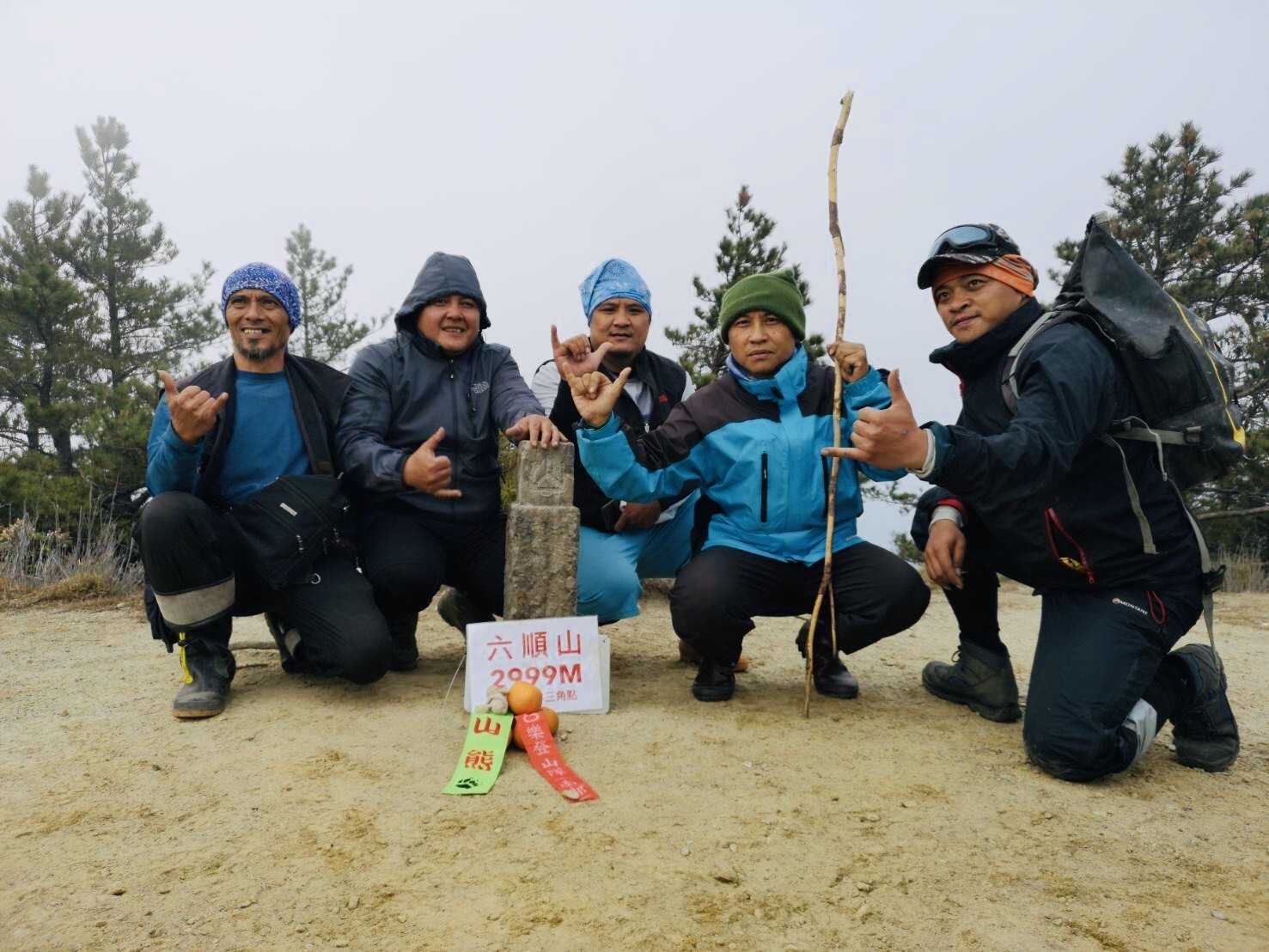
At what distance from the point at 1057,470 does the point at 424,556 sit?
98.0 inches

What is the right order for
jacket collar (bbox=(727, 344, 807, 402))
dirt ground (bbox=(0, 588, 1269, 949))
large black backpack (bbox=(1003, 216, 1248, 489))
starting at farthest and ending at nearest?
jacket collar (bbox=(727, 344, 807, 402)) < large black backpack (bbox=(1003, 216, 1248, 489)) < dirt ground (bbox=(0, 588, 1269, 949))

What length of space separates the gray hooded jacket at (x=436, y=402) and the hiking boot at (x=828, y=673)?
1.57 metres

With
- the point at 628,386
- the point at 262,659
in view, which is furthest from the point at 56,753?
the point at 628,386

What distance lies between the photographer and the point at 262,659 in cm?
421

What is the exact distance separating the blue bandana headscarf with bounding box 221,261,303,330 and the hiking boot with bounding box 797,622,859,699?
2615 millimetres

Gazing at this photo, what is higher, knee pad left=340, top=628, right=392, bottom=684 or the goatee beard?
the goatee beard

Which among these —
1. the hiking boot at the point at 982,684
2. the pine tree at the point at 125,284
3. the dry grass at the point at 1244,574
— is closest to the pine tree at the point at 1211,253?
the dry grass at the point at 1244,574

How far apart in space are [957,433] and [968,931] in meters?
1.27

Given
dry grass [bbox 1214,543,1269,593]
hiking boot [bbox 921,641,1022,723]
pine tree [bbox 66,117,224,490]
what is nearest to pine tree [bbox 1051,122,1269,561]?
dry grass [bbox 1214,543,1269,593]

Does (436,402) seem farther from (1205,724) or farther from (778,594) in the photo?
(1205,724)

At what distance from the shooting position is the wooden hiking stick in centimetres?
324

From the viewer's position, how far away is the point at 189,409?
10.2 feet

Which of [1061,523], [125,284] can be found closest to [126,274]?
[125,284]

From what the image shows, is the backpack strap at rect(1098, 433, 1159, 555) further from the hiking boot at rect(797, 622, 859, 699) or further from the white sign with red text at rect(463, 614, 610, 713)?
the white sign with red text at rect(463, 614, 610, 713)
